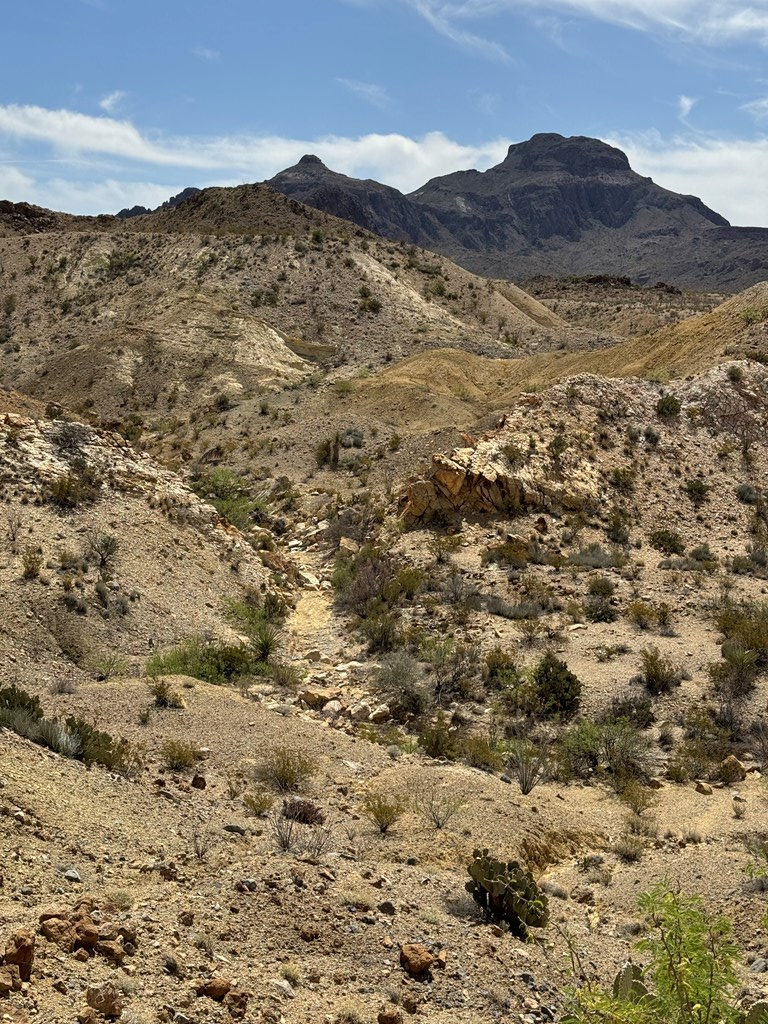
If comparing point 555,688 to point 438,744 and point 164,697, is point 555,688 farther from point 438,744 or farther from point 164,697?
point 164,697

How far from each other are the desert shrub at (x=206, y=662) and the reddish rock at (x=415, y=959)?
6567mm

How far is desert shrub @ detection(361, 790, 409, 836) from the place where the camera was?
24.1 feet

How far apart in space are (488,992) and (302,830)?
232cm

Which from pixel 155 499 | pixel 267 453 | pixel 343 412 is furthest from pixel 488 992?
pixel 343 412

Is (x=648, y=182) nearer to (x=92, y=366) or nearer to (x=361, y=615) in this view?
(x=92, y=366)

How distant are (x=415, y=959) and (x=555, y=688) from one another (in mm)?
6209

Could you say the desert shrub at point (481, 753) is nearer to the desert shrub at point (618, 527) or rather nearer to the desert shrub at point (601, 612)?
the desert shrub at point (601, 612)

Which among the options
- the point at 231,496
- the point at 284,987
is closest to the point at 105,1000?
the point at 284,987

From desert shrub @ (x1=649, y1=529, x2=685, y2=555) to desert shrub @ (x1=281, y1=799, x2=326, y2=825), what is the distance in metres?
10.9

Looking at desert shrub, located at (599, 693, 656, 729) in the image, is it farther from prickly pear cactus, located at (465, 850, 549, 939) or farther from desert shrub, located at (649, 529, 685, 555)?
desert shrub, located at (649, 529, 685, 555)

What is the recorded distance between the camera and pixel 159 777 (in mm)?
7613

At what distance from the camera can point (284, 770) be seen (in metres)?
8.09

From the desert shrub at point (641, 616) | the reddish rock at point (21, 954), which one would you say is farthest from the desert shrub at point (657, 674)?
the reddish rock at point (21, 954)

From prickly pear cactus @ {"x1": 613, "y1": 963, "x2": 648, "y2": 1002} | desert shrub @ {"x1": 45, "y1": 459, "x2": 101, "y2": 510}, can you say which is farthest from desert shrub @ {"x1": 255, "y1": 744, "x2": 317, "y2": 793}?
desert shrub @ {"x1": 45, "y1": 459, "x2": 101, "y2": 510}
